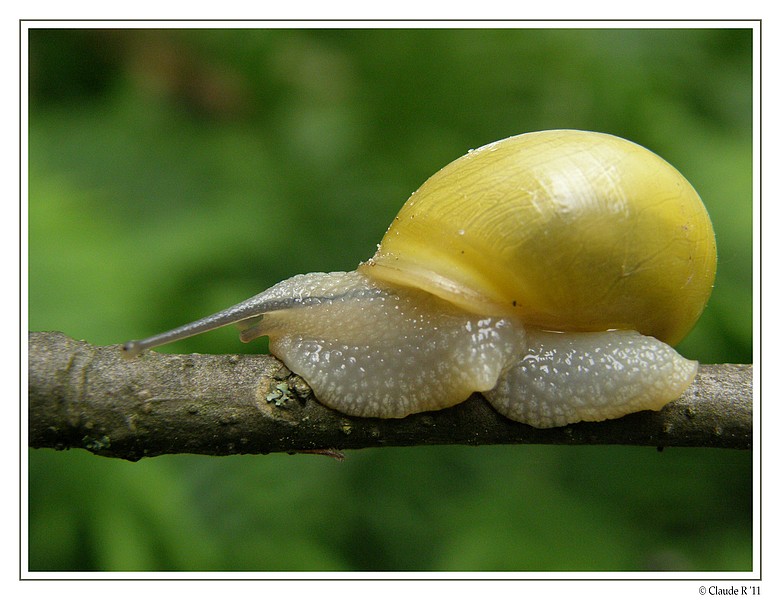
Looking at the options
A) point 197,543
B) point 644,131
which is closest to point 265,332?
point 197,543

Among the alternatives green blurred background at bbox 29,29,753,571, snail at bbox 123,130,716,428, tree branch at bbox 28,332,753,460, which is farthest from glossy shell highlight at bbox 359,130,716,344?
green blurred background at bbox 29,29,753,571

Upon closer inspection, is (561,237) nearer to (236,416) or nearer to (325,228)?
(236,416)

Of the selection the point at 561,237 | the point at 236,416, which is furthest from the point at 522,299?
the point at 236,416

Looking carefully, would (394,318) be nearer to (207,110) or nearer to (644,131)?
(644,131)

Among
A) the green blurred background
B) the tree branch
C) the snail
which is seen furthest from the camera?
the green blurred background

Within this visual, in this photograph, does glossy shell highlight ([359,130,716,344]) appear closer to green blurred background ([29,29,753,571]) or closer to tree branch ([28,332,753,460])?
tree branch ([28,332,753,460])

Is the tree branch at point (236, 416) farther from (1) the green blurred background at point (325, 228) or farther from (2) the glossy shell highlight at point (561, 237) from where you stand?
(1) the green blurred background at point (325, 228)
